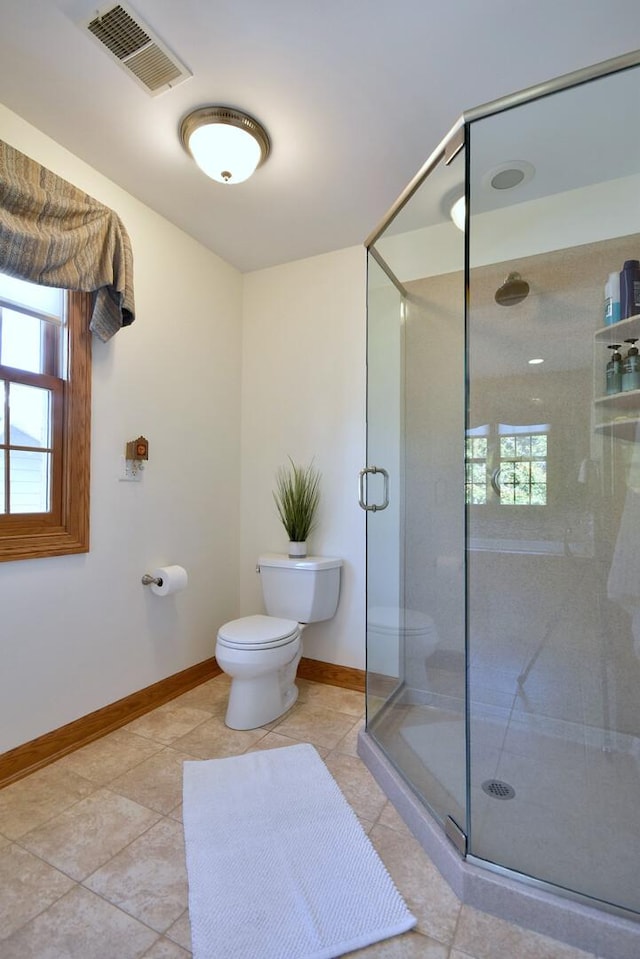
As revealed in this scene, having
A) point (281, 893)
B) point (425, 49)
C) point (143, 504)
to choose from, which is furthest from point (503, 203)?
point (281, 893)

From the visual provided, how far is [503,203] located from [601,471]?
121cm

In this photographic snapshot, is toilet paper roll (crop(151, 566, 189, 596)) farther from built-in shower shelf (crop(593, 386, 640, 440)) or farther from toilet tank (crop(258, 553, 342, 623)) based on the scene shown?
built-in shower shelf (crop(593, 386, 640, 440))

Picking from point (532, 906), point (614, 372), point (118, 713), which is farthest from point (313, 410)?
point (532, 906)

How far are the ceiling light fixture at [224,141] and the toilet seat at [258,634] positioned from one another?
1.88 metres

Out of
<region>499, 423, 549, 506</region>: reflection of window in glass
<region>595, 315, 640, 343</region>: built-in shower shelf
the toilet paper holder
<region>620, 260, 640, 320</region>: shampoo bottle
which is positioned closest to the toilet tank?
the toilet paper holder

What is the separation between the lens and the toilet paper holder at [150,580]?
2.14 metres

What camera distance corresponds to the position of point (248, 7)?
1262mm

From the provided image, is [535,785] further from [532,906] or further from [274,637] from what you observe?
[274,637]

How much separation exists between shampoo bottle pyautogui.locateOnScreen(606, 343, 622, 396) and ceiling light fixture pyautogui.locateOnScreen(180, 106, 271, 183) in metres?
1.60

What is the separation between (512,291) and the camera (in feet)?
6.67

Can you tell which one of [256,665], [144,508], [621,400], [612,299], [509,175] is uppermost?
[509,175]

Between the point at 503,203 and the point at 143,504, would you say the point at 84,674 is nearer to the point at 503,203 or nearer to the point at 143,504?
the point at 143,504

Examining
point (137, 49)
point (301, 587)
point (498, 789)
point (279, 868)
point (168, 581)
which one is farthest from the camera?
point (301, 587)

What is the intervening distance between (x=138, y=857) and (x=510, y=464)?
1.95 metres
